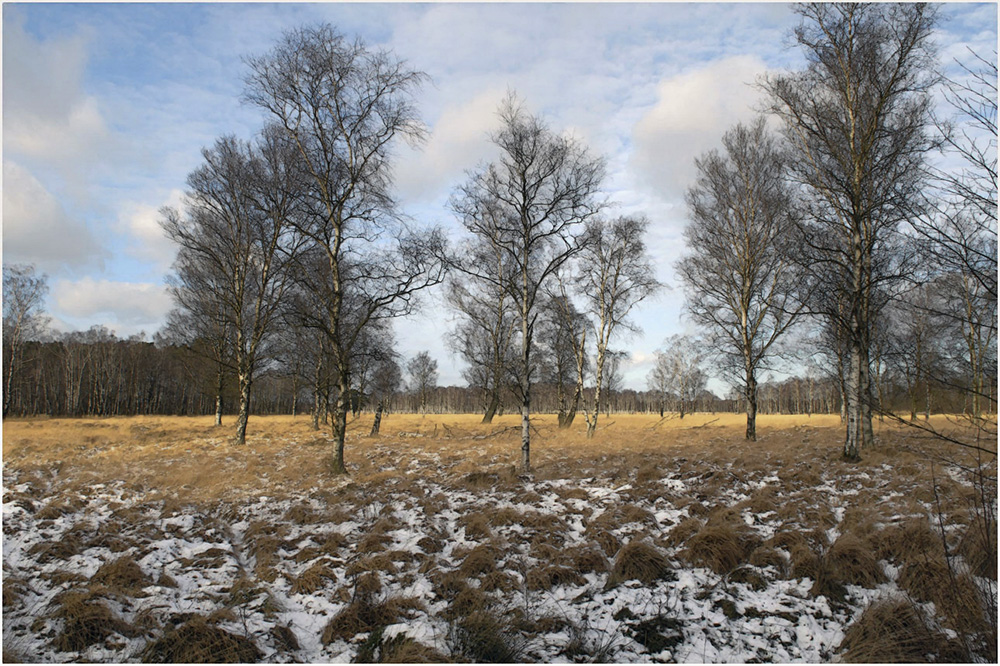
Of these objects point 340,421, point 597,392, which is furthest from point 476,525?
point 597,392

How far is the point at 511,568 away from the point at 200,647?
3.35 m

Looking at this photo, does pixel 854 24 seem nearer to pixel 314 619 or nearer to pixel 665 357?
pixel 314 619

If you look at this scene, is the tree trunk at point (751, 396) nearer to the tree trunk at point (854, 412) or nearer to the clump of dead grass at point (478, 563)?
the tree trunk at point (854, 412)

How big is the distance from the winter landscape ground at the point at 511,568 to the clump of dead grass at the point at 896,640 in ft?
0.05

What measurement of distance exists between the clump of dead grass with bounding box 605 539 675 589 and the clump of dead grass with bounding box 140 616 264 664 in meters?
3.82

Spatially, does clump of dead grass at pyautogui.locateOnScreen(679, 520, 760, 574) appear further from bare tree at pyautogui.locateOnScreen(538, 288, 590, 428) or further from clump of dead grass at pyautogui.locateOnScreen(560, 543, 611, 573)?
bare tree at pyautogui.locateOnScreen(538, 288, 590, 428)

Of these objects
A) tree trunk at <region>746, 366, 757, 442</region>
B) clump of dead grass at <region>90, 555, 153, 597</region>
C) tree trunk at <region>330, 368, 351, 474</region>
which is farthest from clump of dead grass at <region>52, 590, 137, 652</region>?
tree trunk at <region>746, 366, 757, 442</region>

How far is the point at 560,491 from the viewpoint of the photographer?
9188 mm

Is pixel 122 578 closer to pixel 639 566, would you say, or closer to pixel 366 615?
pixel 366 615

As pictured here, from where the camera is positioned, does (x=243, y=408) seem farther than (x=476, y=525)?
Yes

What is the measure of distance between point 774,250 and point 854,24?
23.3 feet

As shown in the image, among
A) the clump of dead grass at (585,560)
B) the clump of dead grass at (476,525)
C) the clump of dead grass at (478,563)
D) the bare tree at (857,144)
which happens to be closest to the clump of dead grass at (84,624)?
the clump of dead grass at (478,563)

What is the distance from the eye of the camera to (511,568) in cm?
578

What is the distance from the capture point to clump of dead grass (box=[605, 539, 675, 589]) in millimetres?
5406
